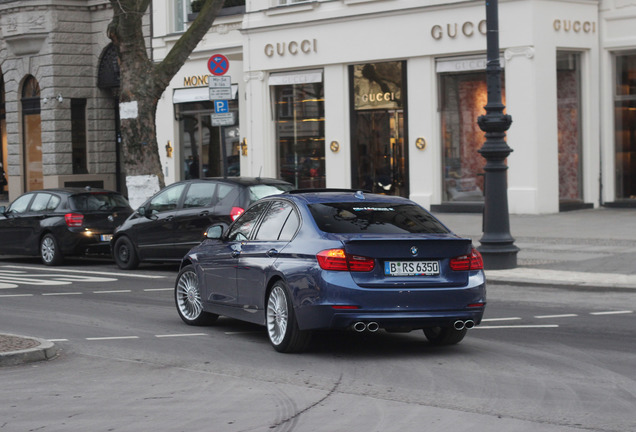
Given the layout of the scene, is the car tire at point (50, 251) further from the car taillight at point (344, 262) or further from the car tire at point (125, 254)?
the car taillight at point (344, 262)

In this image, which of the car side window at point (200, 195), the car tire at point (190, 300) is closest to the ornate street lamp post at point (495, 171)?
the car side window at point (200, 195)

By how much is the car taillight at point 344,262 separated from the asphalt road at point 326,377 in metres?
0.78

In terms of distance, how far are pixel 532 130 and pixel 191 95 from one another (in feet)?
38.5

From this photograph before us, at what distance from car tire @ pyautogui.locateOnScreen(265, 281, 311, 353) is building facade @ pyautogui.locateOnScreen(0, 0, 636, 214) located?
14501 millimetres

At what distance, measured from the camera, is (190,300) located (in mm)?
11969

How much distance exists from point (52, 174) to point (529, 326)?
2809 cm

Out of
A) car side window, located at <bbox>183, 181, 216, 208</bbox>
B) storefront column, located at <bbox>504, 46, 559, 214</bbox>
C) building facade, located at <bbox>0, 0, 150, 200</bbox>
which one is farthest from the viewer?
building facade, located at <bbox>0, 0, 150, 200</bbox>

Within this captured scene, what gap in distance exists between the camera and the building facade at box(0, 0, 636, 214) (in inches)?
1021

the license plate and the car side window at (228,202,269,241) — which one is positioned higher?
the car side window at (228,202,269,241)

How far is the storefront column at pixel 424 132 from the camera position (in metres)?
27.7

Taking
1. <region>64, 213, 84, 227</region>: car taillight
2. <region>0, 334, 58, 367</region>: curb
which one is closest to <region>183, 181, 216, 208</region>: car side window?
<region>64, 213, 84, 227</region>: car taillight

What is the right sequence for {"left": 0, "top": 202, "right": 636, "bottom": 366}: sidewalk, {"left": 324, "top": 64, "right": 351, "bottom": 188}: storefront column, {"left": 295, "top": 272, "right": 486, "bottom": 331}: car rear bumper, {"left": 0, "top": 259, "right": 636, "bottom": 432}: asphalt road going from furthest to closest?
{"left": 324, "top": 64, "right": 351, "bottom": 188}: storefront column → {"left": 0, "top": 202, "right": 636, "bottom": 366}: sidewalk → {"left": 295, "top": 272, "right": 486, "bottom": 331}: car rear bumper → {"left": 0, "top": 259, "right": 636, "bottom": 432}: asphalt road

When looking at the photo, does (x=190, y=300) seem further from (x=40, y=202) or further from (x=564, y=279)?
(x=40, y=202)

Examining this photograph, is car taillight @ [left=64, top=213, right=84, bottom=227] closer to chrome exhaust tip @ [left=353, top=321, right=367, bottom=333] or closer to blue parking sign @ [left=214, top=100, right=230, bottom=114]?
blue parking sign @ [left=214, top=100, right=230, bottom=114]
